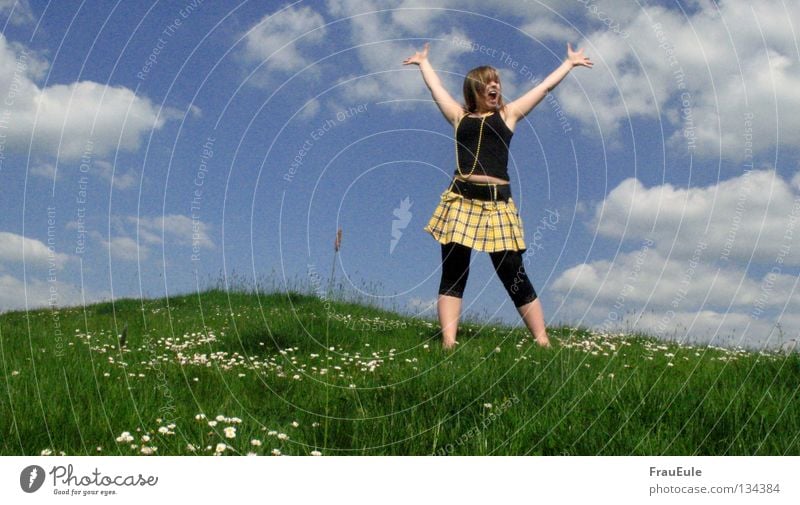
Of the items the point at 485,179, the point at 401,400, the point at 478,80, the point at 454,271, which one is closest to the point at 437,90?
the point at 478,80

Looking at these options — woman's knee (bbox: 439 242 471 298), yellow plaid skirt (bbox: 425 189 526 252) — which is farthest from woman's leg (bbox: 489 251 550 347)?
woman's knee (bbox: 439 242 471 298)

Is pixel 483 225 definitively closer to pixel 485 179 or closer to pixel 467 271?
pixel 485 179

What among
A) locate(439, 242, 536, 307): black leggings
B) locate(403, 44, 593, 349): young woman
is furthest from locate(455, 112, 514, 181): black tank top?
locate(439, 242, 536, 307): black leggings

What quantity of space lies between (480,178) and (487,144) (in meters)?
0.35

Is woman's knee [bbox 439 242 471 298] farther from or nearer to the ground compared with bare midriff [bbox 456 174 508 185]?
nearer to the ground

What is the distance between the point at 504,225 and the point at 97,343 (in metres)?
5.61

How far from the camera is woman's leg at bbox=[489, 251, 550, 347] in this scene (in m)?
7.36

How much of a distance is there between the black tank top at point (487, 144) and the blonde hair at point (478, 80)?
0.18m

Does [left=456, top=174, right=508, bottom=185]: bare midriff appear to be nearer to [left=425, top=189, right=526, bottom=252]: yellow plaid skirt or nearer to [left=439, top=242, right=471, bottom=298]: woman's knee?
[left=425, top=189, right=526, bottom=252]: yellow plaid skirt

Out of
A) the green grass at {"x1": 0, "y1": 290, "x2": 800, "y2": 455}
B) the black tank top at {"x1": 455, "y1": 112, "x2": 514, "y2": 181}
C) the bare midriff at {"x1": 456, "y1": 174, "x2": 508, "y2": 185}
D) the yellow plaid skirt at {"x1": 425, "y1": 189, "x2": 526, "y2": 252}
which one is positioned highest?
the black tank top at {"x1": 455, "y1": 112, "x2": 514, "y2": 181}

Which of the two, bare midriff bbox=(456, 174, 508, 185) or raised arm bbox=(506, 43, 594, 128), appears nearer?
raised arm bbox=(506, 43, 594, 128)
